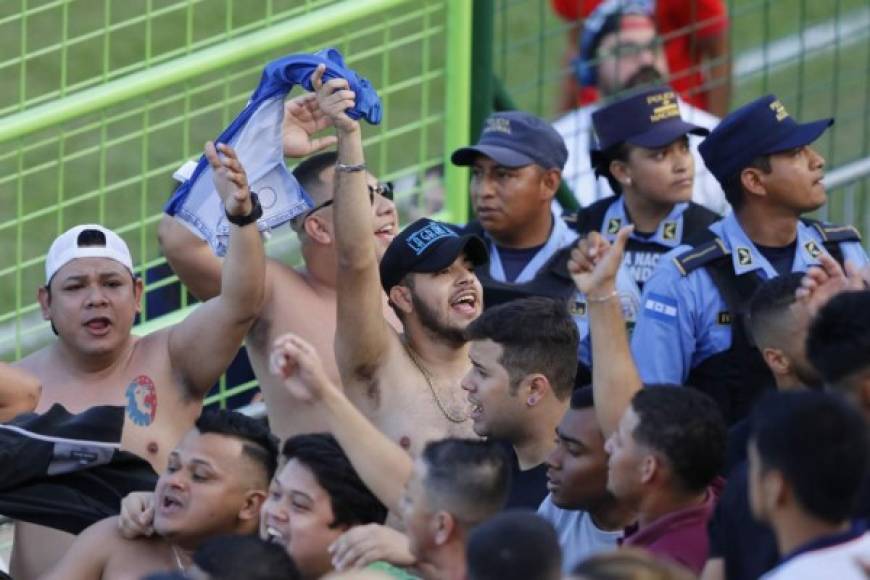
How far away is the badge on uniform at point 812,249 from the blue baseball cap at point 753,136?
31 centimetres

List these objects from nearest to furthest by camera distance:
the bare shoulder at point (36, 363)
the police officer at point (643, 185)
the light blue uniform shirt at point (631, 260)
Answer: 1. the bare shoulder at point (36, 363)
2. the light blue uniform shirt at point (631, 260)
3. the police officer at point (643, 185)

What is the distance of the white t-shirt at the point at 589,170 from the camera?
9570mm

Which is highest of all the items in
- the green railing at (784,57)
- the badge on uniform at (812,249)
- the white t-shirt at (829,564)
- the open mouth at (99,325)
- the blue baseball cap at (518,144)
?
the blue baseball cap at (518,144)

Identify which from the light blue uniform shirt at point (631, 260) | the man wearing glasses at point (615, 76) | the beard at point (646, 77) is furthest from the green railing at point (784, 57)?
the light blue uniform shirt at point (631, 260)

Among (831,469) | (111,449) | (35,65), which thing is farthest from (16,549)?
(35,65)

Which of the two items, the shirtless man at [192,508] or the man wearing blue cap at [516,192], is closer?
the shirtless man at [192,508]

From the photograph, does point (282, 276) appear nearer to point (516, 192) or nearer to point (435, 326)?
point (435, 326)

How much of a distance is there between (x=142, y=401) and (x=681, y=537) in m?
2.27

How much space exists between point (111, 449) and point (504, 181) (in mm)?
2013

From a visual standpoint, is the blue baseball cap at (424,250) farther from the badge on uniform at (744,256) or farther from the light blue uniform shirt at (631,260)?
the badge on uniform at (744,256)

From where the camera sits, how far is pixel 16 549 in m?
6.98

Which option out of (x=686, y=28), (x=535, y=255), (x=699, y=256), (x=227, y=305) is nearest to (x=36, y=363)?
(x=227, y=305)

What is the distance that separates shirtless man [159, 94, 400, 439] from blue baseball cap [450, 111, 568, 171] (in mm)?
605

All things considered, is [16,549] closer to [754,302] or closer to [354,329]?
[354,329]
